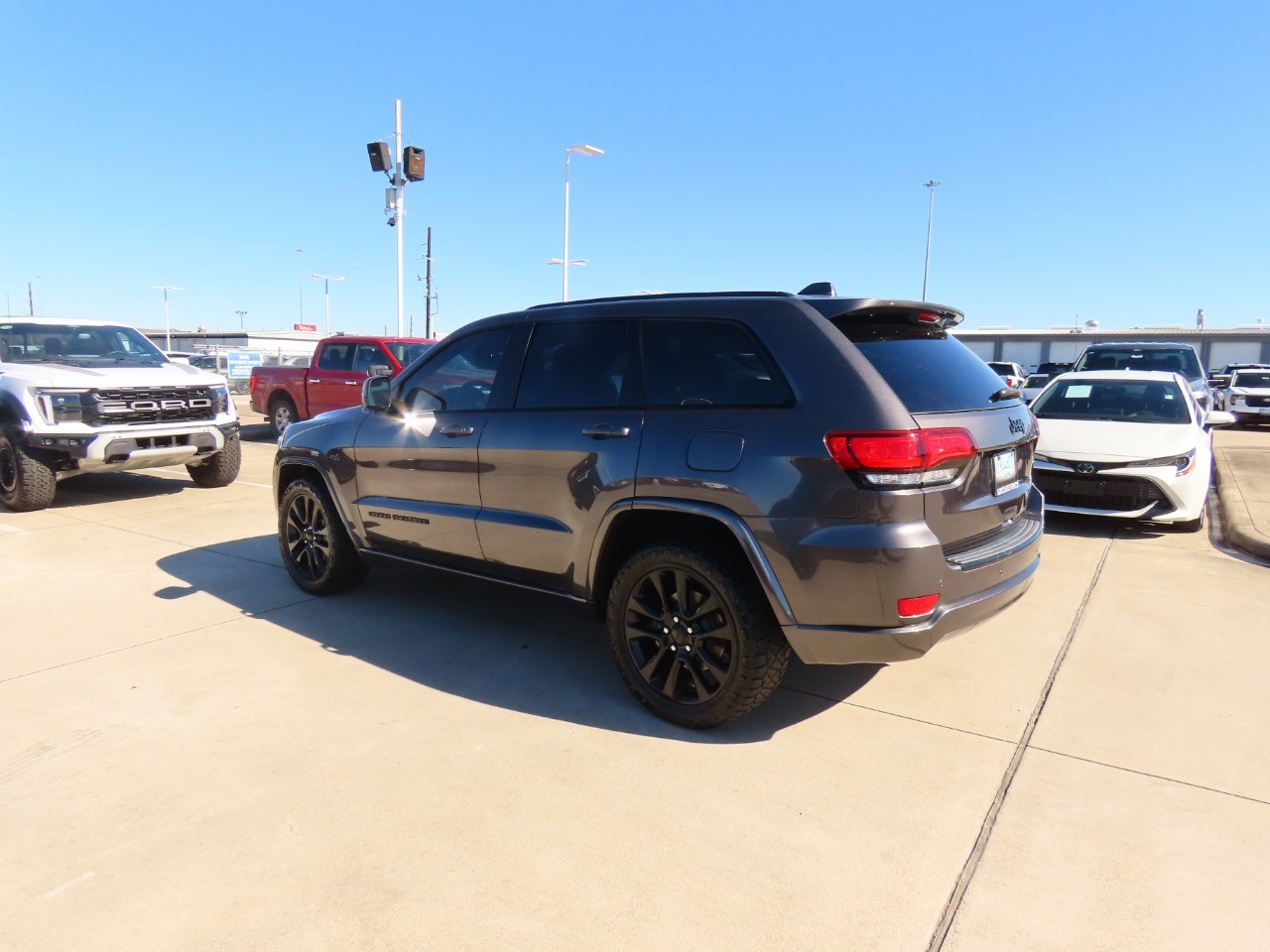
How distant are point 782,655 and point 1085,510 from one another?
4881 mm

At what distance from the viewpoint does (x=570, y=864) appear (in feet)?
8.20

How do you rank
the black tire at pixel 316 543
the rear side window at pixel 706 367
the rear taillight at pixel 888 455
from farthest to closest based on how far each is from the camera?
the black tire at pixel 316 543
the rear side window at pixel 706 367
the rear taillight at pixel 888 455

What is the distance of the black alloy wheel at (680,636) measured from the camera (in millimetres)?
3229

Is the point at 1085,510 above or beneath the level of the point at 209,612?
above

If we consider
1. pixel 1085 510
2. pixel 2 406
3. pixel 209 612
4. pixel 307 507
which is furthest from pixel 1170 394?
pixel 2 406

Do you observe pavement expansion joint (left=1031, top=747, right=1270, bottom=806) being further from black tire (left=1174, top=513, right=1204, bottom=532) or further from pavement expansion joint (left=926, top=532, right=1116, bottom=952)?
black tire (left=1174, top=513, right=1204, bottom=532)

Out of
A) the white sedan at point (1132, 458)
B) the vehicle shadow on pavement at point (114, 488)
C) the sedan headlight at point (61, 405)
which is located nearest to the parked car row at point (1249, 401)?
the white sedan at point (1132, 458)

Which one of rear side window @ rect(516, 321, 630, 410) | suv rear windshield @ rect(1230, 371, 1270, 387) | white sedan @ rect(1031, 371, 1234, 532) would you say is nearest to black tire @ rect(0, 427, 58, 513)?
rear side window @ rect(516, 321, 630, 410)

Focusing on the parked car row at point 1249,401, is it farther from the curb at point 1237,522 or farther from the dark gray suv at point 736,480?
the dark gray suv at point 736,480

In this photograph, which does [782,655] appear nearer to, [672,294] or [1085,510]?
[672,294]

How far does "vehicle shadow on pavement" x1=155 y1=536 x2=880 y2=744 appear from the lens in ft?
11.6

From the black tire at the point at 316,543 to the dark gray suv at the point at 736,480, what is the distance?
1041 mm

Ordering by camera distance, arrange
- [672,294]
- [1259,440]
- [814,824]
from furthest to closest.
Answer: [1259,440] → [672,294] → [814,824]

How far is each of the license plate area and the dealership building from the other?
5788 centimetres
